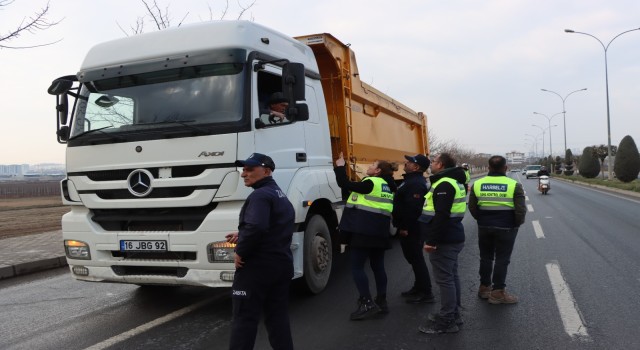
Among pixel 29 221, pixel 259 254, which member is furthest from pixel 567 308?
pixel 29 221

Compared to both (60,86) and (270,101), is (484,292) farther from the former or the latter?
(60,86)

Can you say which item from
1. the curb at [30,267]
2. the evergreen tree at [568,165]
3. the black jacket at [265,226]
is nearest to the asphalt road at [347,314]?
the curb at [30,267]

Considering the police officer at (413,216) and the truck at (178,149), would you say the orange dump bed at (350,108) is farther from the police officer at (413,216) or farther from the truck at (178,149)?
the police officer at (413,216)

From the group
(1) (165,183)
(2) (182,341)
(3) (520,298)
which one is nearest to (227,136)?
(1) (165,183)

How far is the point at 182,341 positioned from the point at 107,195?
5.32ft

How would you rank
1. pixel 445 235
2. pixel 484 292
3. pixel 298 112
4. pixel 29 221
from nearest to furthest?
pixel 445 235, pixel 298 112, pixel 484 292, pixel 29 221

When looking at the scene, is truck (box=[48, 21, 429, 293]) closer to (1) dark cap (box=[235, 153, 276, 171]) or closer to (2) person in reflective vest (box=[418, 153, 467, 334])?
(1) dark cap (box=[235, 153, 276, 171])

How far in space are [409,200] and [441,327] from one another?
4.58 ft

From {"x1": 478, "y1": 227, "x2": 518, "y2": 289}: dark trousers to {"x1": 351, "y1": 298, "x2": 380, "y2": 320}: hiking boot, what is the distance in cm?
141

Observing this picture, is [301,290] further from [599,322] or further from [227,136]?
[599,322]

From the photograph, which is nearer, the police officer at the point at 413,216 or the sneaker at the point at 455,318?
the sneaker at the point at 455,318

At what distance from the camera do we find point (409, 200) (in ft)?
17.0

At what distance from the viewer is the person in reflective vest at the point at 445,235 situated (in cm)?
436

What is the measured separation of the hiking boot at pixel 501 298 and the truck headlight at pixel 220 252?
2.86 metres
